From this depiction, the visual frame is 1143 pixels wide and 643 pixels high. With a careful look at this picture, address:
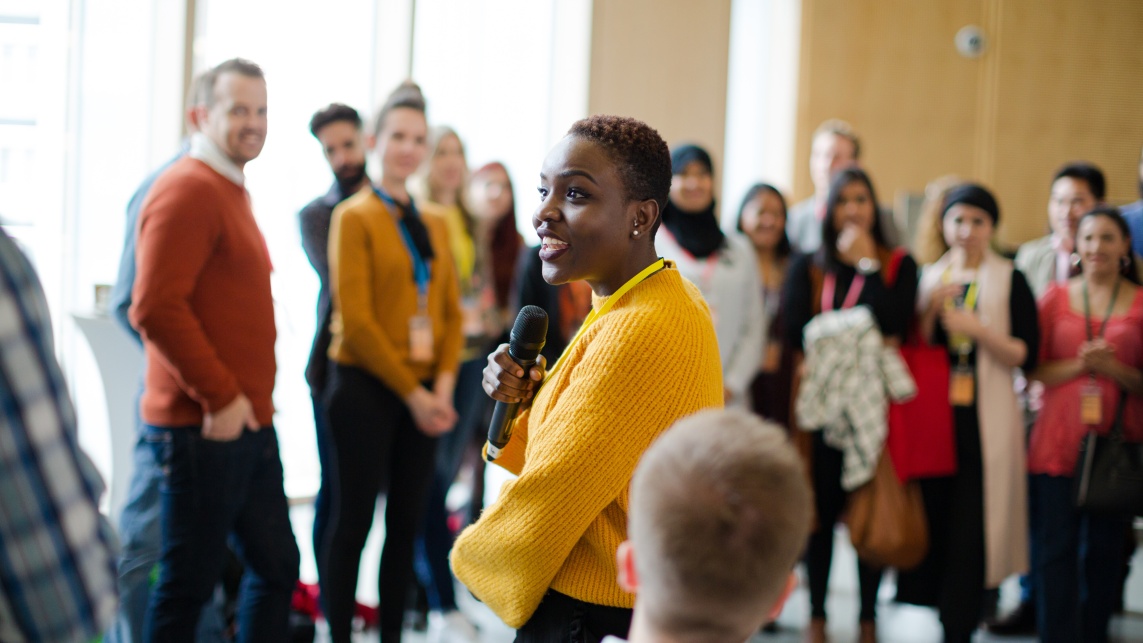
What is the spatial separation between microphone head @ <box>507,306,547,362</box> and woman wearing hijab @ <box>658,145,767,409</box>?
2274 millimetres

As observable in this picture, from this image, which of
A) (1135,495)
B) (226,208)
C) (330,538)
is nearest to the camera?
(226,208)

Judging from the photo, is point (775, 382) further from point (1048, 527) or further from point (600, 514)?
point (600, 514)

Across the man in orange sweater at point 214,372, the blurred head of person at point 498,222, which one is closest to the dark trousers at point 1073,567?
the blurred head of person at point 498,222

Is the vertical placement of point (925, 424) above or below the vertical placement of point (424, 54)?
below

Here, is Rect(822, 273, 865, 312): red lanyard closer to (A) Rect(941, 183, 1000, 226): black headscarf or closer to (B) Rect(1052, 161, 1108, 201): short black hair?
(A) Rect(941, 183, 1000, 226): black headscarf

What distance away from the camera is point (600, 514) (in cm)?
159

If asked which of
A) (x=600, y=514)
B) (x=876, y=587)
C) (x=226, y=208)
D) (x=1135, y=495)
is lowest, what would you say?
(x=876, y=587)

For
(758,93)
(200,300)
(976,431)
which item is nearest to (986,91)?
(758,93)

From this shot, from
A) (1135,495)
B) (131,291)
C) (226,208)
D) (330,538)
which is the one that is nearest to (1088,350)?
(1135,495)

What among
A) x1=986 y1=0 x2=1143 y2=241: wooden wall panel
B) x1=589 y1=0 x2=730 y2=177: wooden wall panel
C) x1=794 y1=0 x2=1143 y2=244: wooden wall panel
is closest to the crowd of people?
x1=589 y1=0 x2=730 y2=177: wooden wall panel

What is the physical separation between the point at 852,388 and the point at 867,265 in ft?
1.64

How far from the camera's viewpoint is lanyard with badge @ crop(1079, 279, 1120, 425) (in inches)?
139

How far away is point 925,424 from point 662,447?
2.79m

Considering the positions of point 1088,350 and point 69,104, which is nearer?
point 1088,350
